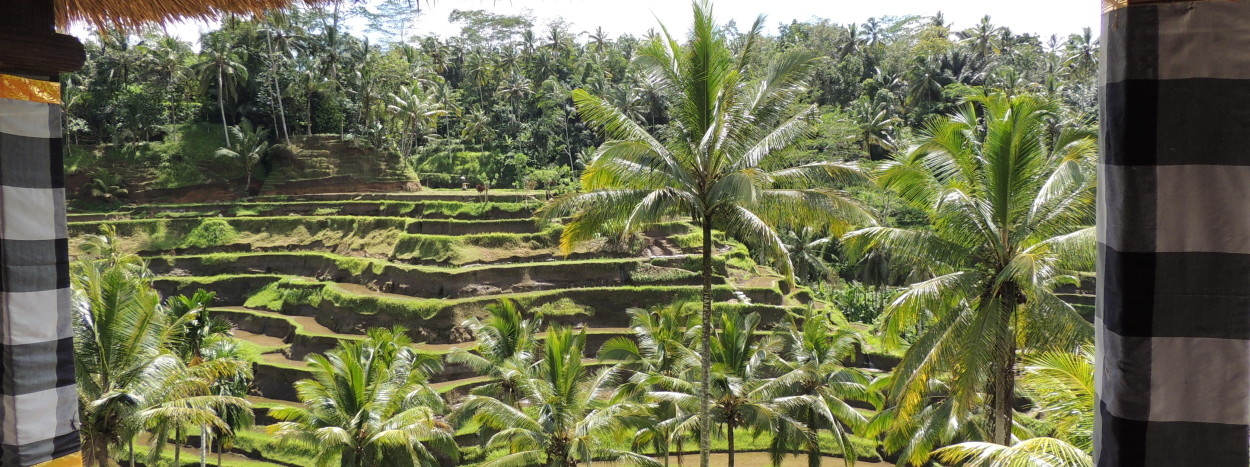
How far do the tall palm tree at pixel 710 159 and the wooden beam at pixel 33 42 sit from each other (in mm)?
5439

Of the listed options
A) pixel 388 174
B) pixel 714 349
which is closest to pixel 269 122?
pixel 388 174

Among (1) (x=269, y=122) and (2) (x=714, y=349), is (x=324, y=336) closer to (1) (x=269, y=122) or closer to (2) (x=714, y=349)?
(2) (x=714, y=349)

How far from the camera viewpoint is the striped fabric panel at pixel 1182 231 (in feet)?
4.48

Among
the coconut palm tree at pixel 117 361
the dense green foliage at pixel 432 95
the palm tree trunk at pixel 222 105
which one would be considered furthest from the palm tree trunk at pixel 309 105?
the coconut palm tree at pixel 117 361

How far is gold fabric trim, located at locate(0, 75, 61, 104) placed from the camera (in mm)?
2438

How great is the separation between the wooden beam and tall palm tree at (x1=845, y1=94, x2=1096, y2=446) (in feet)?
20.2

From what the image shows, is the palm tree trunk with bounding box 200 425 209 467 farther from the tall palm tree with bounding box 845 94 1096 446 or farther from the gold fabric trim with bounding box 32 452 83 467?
the gold fabric trim with bounding box 32 452 83 467

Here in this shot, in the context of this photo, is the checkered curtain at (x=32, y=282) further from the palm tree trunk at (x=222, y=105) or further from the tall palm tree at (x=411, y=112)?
the palm tree trunk at (x=222, y=105)

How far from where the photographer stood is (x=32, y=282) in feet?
8.05

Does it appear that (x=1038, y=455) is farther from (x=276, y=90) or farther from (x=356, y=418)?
(x=276, y=90)

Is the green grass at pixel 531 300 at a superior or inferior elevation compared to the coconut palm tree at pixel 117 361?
inferior

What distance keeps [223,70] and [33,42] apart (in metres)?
34.6

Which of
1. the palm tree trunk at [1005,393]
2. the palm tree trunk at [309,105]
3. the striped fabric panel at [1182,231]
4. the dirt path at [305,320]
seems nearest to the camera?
the striped fabric panel at [1182,231]

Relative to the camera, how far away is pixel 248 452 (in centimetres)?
1691
